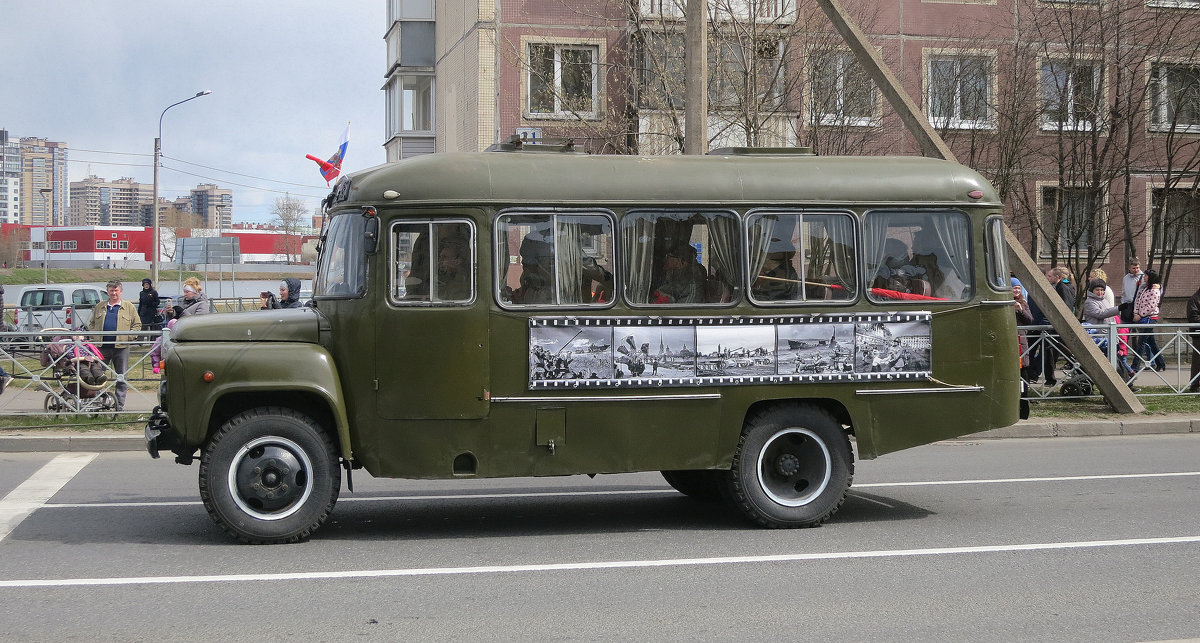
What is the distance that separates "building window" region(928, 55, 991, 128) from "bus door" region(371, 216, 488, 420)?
20.8 m

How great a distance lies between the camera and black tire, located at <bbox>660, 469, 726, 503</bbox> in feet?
31.5

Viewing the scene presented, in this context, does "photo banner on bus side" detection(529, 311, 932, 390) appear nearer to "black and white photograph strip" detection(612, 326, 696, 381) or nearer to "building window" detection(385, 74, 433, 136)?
"black and white photograph strip" detection(612, 326, 696, 381)

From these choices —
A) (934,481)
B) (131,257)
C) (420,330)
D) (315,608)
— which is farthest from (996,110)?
(131,257)

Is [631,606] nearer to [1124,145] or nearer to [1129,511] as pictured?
[1129,511]

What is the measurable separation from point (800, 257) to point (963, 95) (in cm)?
1972

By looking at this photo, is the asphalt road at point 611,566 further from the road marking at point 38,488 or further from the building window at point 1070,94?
the building window at point 1070,94

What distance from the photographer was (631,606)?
6.21 m

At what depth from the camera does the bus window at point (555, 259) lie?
8.02 metres

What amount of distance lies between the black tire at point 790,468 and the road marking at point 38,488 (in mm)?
5211

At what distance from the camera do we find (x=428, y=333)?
7.87 m

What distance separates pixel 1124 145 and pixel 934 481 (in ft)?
63.4

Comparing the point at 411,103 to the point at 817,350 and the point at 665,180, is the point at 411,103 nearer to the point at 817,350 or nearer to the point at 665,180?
the point at 665,180

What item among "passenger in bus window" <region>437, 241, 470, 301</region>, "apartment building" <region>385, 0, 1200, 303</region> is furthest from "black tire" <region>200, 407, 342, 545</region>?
"apartment building" <region>385, 0, 1200, 303</region>

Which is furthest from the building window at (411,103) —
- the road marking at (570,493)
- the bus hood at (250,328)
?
the bus hood at (250,328)
